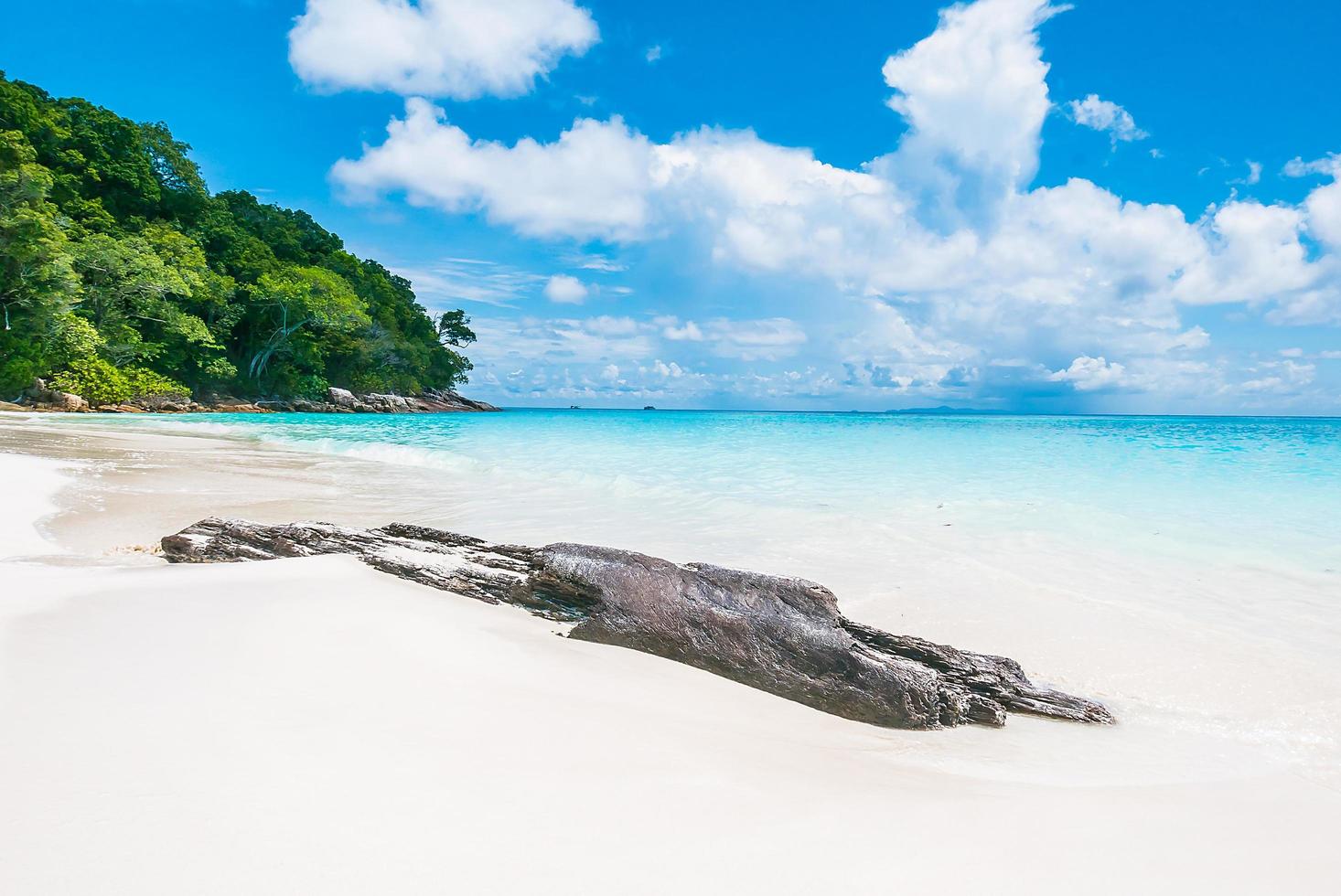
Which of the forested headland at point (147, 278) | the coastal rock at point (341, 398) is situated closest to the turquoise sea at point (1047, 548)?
the forested headland at point (147, 278)

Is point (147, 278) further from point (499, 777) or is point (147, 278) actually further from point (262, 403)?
point (499, 777)

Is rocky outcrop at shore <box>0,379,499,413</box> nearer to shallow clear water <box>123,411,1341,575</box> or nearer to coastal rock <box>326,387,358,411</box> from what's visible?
coastal rock <box>326,387,358,411</box>

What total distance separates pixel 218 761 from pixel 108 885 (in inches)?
19.0

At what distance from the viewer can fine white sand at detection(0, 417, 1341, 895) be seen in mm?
1326

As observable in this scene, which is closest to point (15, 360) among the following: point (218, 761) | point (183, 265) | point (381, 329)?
point (183, 265)

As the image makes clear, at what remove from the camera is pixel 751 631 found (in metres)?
3.23

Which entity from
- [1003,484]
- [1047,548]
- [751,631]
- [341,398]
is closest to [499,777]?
[751,631]

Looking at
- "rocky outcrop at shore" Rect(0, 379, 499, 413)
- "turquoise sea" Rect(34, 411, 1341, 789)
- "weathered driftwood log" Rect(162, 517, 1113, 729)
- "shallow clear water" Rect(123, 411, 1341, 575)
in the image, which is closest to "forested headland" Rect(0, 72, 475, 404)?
"rocky outcrop at shore" Rect(0, 379, 499, 413)

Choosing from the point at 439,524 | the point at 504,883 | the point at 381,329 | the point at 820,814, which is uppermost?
the point at 381,329

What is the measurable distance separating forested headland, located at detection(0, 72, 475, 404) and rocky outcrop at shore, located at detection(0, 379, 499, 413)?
621 mm

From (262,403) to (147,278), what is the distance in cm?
1467

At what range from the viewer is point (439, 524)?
739 cm

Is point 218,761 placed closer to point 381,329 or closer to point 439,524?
point 439,524

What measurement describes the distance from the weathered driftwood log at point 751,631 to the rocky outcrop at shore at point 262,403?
110 feet
